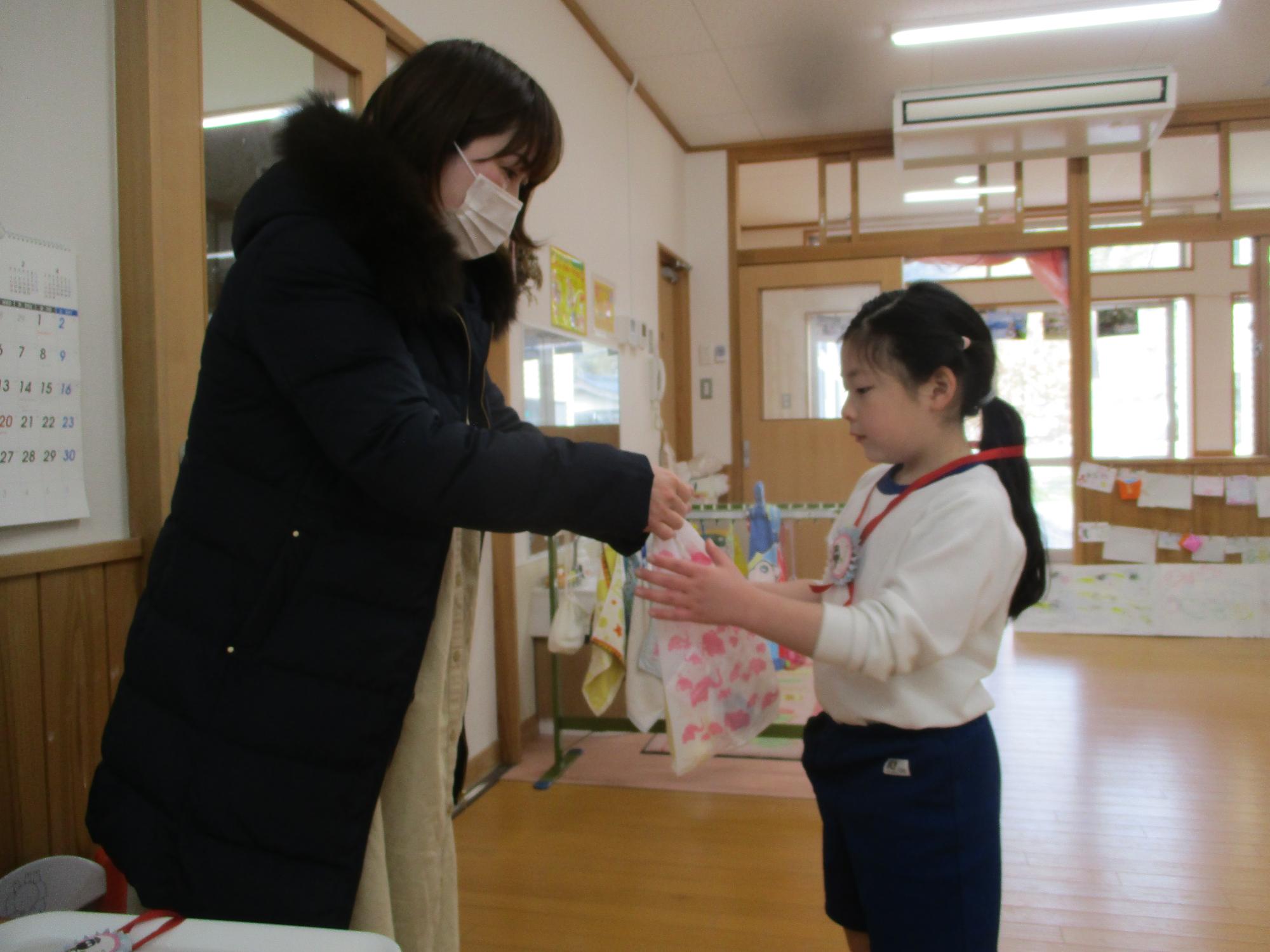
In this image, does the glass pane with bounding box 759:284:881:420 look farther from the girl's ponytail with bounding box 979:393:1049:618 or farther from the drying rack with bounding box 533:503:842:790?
the girl's ponytail with bounding box 979:393:1049:618

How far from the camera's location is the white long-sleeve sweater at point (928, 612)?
104cm

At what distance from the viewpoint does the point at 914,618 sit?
3.39 ft

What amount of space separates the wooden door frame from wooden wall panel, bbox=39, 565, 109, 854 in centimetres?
427

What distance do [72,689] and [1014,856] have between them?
2.20 meters

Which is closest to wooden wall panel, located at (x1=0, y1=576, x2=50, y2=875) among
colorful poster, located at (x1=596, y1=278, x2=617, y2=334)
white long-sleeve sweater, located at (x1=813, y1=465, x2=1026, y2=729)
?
white long-sleeve sweater, located at (x1=813, y1=465, x2=1026, y2=729)

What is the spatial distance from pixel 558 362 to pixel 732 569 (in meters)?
2.42

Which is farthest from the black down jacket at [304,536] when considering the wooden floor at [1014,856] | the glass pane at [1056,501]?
the glass pane at [1056,501]

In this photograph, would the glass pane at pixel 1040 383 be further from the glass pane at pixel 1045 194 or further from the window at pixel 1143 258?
the glass pane at pixel 1045 194

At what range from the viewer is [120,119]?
150cm

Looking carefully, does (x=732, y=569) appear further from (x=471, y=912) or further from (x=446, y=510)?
(x=471, y=912)

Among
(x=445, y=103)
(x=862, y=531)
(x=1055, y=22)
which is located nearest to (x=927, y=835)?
(x=862, y=531)

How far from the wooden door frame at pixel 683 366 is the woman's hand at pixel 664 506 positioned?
4.60m

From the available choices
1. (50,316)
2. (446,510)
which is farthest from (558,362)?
(446,510)

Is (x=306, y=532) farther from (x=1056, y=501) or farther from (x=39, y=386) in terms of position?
(x=1056, y=501)
